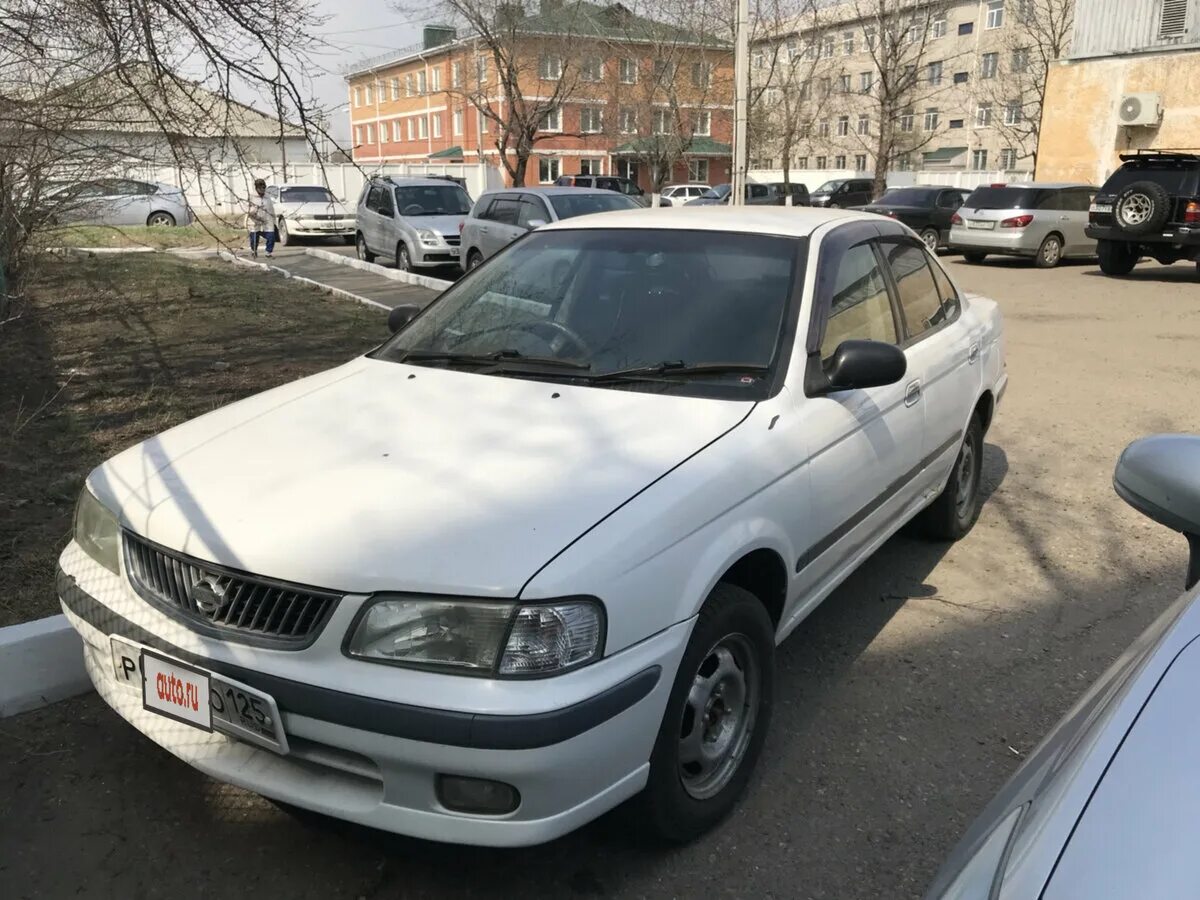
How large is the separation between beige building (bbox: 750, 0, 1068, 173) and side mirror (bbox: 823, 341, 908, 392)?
47190 mm

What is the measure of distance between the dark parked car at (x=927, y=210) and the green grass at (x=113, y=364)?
13.6 metres

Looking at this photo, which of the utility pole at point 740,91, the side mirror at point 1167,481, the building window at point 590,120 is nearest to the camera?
the side mirror at point 1167,481

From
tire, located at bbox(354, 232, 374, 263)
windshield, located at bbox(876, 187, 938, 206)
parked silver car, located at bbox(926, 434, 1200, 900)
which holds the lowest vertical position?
tire, located at bbox(354, 232, 374, 263)

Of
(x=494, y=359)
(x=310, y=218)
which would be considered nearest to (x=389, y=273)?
(x=310, y=218)

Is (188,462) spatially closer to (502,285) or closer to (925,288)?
(502,285)

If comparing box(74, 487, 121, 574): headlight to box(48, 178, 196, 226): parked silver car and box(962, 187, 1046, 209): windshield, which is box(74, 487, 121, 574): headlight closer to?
box(48, 178, 196, 226): parked silver car

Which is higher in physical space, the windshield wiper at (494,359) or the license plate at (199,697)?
the windshield wiper at (494,359)

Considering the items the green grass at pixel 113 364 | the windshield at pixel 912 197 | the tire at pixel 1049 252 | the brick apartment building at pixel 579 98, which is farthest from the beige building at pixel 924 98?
the green grass at pixel 113 364

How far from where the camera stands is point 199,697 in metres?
2.35

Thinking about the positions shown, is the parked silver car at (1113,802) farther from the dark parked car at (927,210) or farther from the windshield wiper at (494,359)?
the dark parked car at (927,210)

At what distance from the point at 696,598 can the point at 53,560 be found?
302cm

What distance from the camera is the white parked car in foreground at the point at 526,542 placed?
2.15 meters

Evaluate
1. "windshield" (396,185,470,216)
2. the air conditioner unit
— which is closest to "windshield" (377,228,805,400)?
"windshield" (396,185,470,216)

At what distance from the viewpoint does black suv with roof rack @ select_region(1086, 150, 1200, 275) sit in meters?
14.7
